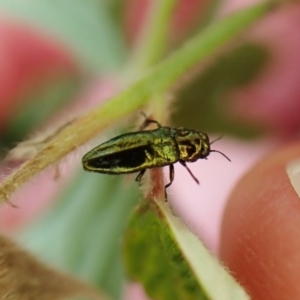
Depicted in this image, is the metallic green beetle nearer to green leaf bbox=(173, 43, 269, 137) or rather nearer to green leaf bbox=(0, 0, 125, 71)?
green leaf bbox=(173, 43, 269, 137)

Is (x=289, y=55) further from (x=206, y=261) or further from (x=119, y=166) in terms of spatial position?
(x=206, y=261)

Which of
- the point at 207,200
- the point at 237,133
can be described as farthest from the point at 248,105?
the point at 207,200

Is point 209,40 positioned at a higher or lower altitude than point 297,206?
higher

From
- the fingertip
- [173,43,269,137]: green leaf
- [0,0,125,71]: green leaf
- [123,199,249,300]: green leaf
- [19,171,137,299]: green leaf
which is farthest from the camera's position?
[0,0,125,71]: green leaf

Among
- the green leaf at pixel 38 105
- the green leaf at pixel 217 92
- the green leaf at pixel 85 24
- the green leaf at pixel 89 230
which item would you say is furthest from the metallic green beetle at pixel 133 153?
the green leaf at pixel 38 105

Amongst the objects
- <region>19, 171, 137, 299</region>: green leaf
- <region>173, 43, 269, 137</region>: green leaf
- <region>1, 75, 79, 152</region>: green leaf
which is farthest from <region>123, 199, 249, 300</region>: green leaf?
<region>1, 75, 79, 152</region>: green leaf

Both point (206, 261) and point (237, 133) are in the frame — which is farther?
point (237, 133)

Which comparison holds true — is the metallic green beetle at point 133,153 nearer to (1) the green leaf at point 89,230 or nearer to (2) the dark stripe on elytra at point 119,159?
(2) the dark stripe on elytra at point 119,159
